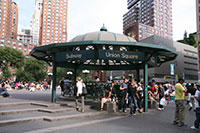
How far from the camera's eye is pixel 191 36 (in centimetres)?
9519

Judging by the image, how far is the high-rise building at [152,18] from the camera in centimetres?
11538

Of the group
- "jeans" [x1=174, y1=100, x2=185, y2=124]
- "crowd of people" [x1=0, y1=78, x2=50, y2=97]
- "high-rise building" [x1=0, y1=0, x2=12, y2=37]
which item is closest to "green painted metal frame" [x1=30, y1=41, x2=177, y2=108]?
"jeans" [x1=174, y1=100, x2=185, y2=124]

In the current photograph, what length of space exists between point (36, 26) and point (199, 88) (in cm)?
19413

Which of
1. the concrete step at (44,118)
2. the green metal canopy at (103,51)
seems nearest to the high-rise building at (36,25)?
the green metal canopy at (103,51)

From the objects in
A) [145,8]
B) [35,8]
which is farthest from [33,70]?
[35,8]

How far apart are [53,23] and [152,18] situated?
240 feet

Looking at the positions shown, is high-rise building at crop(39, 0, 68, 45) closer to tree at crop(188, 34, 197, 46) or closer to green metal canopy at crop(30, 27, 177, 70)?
tree at crop(188, 34, 197, 46)

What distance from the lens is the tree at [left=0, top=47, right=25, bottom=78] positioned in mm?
48428

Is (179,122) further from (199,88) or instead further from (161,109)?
(161,109)

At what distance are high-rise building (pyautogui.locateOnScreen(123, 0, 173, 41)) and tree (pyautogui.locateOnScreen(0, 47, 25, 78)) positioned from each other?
79.6m

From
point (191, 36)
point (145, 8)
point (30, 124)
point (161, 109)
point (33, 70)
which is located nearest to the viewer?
point (30, 124)

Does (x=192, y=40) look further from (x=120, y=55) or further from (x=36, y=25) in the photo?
(x=36, y=25)

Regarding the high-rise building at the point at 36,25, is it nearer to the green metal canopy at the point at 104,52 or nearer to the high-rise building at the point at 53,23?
the high-rise building at the point at 53,23

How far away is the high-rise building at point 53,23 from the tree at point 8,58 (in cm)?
7054
